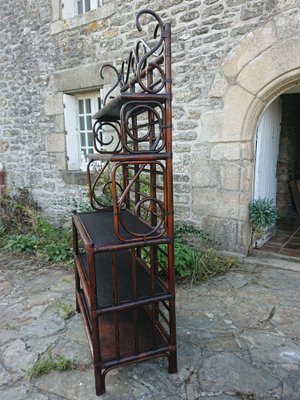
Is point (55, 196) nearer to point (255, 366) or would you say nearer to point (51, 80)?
point (51, 80)

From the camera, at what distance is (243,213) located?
3.50 m

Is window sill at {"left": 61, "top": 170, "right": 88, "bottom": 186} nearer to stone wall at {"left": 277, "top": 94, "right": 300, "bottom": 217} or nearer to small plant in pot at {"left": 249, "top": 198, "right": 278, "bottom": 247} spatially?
small plant in pot at {"left": 249, "top": 198, "right": 278, "bottom": 247}

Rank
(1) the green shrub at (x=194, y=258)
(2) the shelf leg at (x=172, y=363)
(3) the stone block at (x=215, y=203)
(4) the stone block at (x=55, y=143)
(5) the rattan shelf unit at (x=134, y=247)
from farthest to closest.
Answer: (4) the stone block at (x=55, y=143) < (3) the stone block at (x=215, y=203) < (1) the green shrub at (x=194, y=258) < (2) the shelf leg at (x=172, y=363) < (5) the rattan shelf unit at (x=134, y=247)

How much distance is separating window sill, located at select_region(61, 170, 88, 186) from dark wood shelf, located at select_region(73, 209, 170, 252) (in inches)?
102

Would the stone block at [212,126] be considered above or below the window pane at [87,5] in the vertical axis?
below

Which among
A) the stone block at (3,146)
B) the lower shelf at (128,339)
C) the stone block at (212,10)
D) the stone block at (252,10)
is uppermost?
the stone block at (212,10)

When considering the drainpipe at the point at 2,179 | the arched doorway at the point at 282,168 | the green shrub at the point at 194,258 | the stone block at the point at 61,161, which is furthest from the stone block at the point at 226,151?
the drainpipe at the point at 2,179

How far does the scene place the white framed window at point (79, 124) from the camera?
16.3 ft

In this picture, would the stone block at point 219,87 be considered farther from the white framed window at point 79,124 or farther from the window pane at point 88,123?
the window pane at point 88,123

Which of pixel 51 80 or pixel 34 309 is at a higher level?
pixel 51 80

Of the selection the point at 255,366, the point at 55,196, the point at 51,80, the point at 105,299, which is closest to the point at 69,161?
the point at 55,196

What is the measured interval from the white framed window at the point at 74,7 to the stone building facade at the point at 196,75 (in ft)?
0.06

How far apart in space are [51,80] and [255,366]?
16.2 ft

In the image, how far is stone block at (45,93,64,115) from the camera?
16.4 feet
